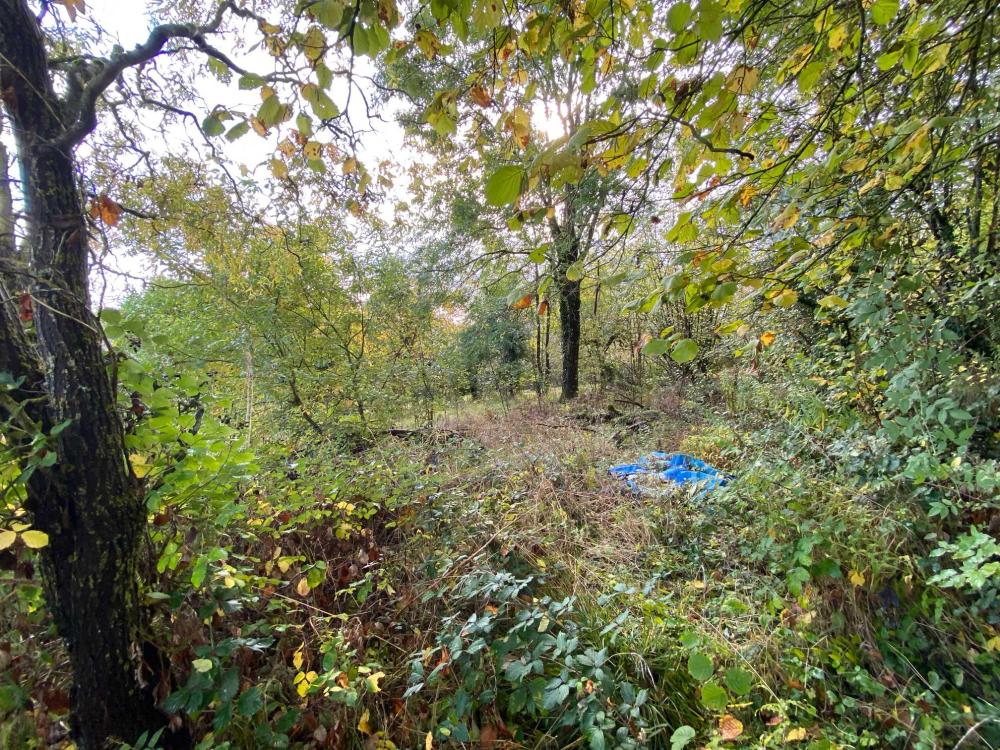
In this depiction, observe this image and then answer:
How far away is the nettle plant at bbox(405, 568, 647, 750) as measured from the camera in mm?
1338

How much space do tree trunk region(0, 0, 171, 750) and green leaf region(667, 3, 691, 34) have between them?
1.90 metres

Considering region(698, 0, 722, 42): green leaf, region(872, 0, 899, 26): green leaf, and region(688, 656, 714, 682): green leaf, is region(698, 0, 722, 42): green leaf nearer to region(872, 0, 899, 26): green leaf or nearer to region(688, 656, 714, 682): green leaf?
region(872, 0, 899, 26): green leaf

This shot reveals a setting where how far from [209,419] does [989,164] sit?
3697 mm

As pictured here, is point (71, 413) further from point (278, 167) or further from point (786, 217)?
point (786, 217)

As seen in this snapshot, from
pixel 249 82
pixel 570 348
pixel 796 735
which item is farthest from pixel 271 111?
pixel 570 348


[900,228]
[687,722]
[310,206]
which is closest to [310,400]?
[310,206]

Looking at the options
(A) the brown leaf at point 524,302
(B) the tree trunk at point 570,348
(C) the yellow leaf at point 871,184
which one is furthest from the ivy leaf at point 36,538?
(B) the tree trunk at point 570,348

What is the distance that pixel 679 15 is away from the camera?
88 centimetres

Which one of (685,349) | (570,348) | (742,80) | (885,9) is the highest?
(570,348)

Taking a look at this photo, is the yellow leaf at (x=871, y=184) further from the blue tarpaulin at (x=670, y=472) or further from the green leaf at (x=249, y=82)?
the green leaf at (x=249, y=82)

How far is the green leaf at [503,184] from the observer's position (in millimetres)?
869

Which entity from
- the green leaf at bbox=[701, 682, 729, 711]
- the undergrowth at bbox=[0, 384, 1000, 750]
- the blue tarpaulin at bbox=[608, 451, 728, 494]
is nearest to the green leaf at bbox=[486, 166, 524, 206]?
the undergrowth at bbox=[0, 384, 1000, 750]

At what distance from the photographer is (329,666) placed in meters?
1.49

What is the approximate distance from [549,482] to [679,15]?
2776 mm
